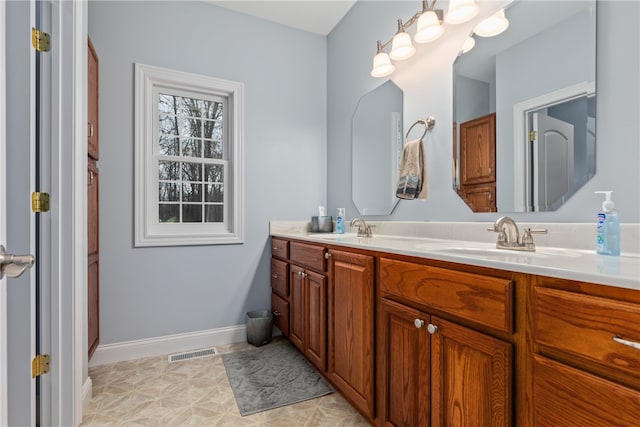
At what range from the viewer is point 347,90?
105 inches

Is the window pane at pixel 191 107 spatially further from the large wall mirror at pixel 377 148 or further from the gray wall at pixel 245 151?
the large wall mirror at pixel 377 148

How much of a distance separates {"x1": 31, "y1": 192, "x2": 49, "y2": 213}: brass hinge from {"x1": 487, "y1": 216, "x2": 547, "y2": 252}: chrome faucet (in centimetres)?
189

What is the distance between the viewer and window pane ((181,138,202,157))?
2561 millimetres

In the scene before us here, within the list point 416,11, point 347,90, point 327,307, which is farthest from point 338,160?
point 327,307

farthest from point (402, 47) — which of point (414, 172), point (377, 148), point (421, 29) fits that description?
point (414, 172)

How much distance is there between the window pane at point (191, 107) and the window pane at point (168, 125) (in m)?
0.11

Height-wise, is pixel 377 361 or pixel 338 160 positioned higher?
pixel 338 160

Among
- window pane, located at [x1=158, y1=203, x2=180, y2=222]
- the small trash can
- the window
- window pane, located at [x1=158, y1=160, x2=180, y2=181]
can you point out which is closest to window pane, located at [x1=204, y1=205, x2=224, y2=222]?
the window

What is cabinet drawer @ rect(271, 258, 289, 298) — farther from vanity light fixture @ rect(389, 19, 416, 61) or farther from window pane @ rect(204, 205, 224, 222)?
vanity light fixture @ rect(389, 19, 416, 61)

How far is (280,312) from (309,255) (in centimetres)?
77

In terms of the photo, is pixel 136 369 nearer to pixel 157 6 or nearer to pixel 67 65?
pixel 67 65

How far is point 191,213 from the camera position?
2570 millimetres

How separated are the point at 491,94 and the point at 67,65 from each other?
6.49 ft

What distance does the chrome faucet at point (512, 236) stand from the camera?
49.2 inches
